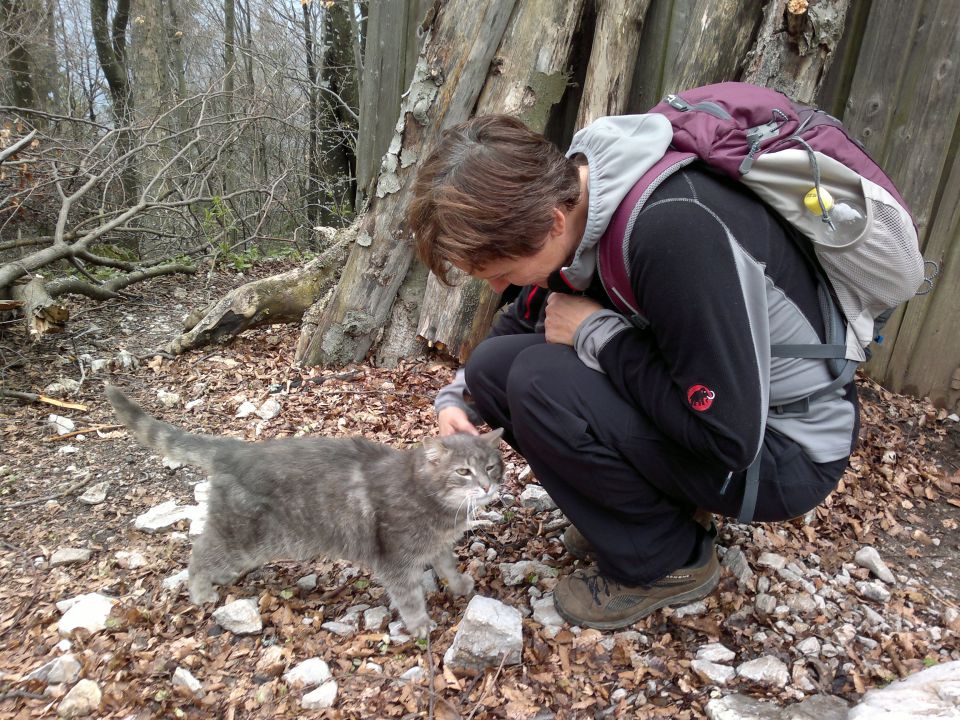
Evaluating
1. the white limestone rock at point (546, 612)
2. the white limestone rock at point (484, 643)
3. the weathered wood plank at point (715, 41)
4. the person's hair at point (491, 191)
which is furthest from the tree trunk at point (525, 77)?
the white limestone rock at point (484, 643)

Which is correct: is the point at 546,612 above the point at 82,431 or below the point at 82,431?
above

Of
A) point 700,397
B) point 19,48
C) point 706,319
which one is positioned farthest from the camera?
point 19,48

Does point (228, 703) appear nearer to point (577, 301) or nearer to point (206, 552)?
point (206, 552)

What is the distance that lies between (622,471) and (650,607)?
0.67m

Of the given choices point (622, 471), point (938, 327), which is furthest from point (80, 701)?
point (938, 327)

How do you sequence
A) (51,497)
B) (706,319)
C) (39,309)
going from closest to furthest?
(706,319) < (51,497) < (39,309)

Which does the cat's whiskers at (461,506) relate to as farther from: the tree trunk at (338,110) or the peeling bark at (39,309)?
the tree trunk at (338,110)

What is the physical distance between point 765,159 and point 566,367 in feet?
3.07

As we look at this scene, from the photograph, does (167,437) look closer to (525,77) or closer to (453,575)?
(453,575)

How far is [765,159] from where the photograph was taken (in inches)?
71.2

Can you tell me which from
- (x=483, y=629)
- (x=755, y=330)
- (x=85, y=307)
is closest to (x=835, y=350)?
(x=755, y=330)

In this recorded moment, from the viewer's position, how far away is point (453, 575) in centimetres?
276

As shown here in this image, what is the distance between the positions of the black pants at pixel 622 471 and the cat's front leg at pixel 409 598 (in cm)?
68

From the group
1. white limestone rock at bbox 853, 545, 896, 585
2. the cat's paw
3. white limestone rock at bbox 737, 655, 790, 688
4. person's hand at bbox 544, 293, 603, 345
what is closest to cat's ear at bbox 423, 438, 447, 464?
the cat's paw
